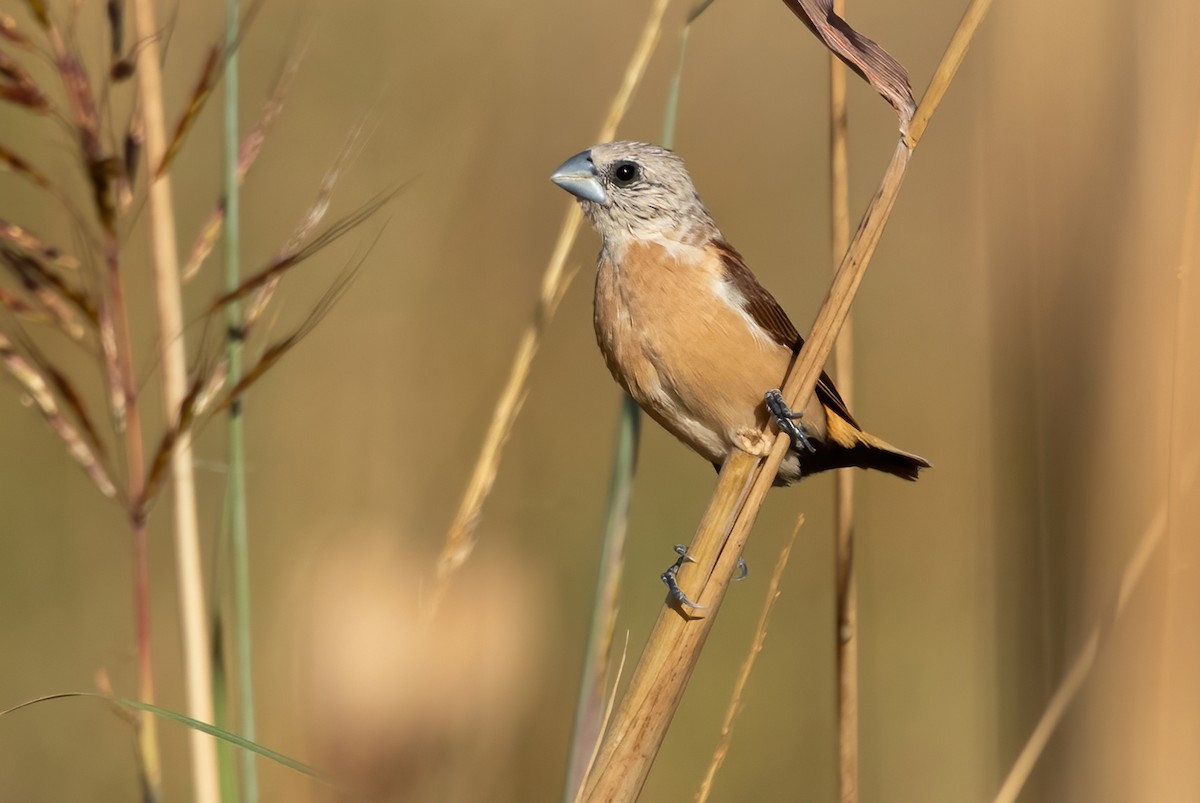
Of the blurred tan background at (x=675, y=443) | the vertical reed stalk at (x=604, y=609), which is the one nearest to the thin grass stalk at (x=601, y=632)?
the vertical reed stalk at (x=604, y=609)

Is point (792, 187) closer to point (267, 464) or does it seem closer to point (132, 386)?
point (267, 464)

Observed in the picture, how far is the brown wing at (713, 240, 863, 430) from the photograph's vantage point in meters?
2.34

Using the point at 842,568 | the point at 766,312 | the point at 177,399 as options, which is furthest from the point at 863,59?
the point at 177,399

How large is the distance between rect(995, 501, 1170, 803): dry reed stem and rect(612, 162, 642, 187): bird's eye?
1284mm

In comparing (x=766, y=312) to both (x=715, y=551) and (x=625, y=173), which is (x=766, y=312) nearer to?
(x=625, y=173)

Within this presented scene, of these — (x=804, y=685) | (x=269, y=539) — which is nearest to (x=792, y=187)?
(x=804, y=685)

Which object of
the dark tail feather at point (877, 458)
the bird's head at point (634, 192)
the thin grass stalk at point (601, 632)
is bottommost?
the thin grass stalk at point (601, 632)

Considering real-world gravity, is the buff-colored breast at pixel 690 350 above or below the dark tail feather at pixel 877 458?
above

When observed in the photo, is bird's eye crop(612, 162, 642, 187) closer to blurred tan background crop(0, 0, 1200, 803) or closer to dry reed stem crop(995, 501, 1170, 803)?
blurred tan background crop(0, 0, 1200, 803)

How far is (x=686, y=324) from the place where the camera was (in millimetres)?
2250

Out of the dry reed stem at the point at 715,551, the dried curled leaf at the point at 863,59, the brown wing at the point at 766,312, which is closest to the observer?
the dry reed stem at the point at 715,551

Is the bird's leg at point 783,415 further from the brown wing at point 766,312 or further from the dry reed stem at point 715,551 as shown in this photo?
the brown wing at point 766,312

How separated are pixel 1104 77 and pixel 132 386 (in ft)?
5.06

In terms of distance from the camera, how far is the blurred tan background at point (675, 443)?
171 cm
